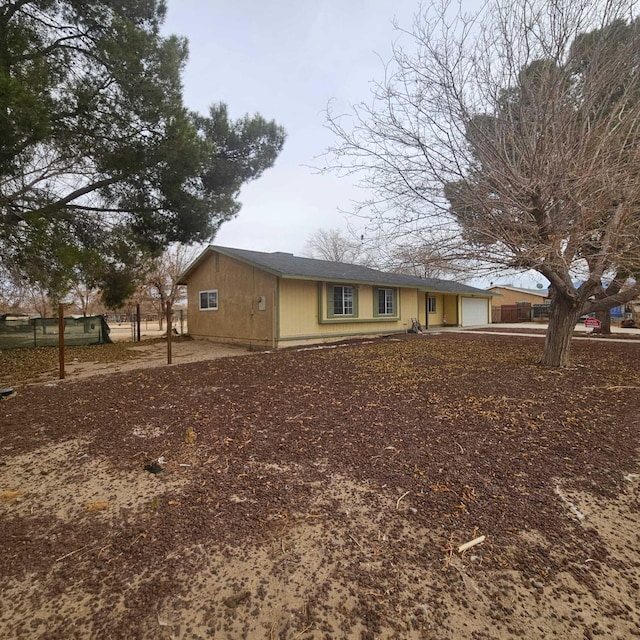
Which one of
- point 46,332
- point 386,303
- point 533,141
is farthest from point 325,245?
point 533,141

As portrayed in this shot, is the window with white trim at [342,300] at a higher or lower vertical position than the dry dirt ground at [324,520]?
higher

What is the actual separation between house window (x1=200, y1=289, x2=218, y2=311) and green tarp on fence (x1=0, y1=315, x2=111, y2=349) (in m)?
3.55

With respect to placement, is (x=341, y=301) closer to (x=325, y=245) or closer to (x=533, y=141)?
(x=533, y=141)

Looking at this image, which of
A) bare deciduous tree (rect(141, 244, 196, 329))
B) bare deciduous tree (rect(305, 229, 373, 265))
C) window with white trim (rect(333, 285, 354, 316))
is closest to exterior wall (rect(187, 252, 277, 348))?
window with white trim (rect(333, 285, 354, 316))

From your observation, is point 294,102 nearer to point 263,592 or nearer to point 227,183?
point 227,183

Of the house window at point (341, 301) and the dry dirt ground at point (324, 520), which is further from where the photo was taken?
the house window at point (341, 301)

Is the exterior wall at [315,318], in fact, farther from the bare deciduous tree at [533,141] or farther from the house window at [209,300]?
the bare deciduous tree at [533,141]

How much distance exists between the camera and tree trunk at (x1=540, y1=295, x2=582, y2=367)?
20.4 ft

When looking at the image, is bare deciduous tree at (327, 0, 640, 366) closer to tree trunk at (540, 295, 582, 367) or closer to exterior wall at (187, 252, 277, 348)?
tree trunk at (540, 295, 582, 367)

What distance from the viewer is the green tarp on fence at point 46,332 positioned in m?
10.9

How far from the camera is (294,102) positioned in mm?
8680

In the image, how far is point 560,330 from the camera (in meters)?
6.32

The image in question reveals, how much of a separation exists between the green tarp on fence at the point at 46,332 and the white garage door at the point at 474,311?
1776 centimetres

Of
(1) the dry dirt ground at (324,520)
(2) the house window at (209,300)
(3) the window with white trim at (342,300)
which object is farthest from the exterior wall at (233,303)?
(1) the dry dirt ground at (324,520)
